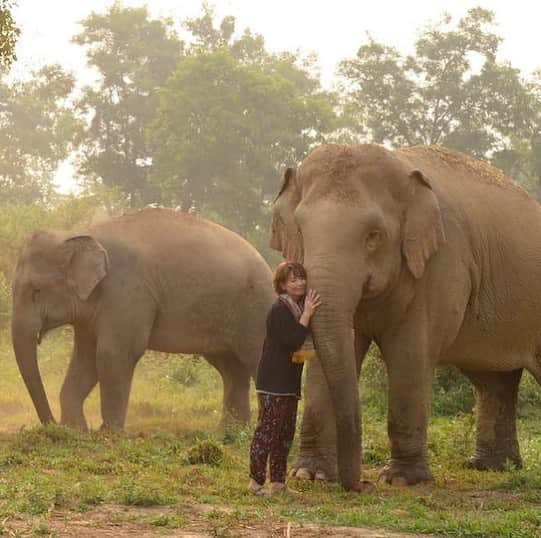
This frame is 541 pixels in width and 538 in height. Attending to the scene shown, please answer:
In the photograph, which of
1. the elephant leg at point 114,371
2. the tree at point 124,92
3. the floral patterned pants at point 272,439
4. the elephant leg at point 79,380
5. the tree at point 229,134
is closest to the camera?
the floral patterned pants at point 272,439

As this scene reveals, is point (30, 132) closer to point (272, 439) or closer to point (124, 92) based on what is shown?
point (124, 92)

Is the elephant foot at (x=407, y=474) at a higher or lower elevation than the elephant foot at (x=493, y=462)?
lower

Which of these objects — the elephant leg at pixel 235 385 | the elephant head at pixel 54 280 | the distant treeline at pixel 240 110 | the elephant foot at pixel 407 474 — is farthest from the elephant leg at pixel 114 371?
the distant treeline at pixel 240 110

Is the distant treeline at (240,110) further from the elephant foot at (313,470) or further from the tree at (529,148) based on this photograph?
the elephant foot at (313,470)

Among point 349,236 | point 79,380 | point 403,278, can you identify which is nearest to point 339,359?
point 349,236

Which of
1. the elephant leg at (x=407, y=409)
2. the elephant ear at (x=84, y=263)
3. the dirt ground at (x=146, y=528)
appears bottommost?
the dirt ground at (x=146, y=528)

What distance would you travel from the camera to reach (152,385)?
17.8 metres

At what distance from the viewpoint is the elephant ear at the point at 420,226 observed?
8.03 m

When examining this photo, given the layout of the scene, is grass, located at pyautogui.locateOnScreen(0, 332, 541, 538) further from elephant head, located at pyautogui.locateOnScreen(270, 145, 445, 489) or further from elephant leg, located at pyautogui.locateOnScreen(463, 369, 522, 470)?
elephant head, located at pyautogui.locateOnScreen(270, 145, 445, 489)

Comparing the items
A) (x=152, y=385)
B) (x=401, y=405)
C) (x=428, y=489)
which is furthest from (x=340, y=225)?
(x=152, y=385)

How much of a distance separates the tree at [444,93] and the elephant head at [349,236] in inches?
1396

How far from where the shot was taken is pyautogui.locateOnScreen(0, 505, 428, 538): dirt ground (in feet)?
19.6

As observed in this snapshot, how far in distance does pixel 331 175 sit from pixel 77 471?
274 cm

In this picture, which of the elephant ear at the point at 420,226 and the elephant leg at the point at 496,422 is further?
the elephant leg at the point at 496,422
